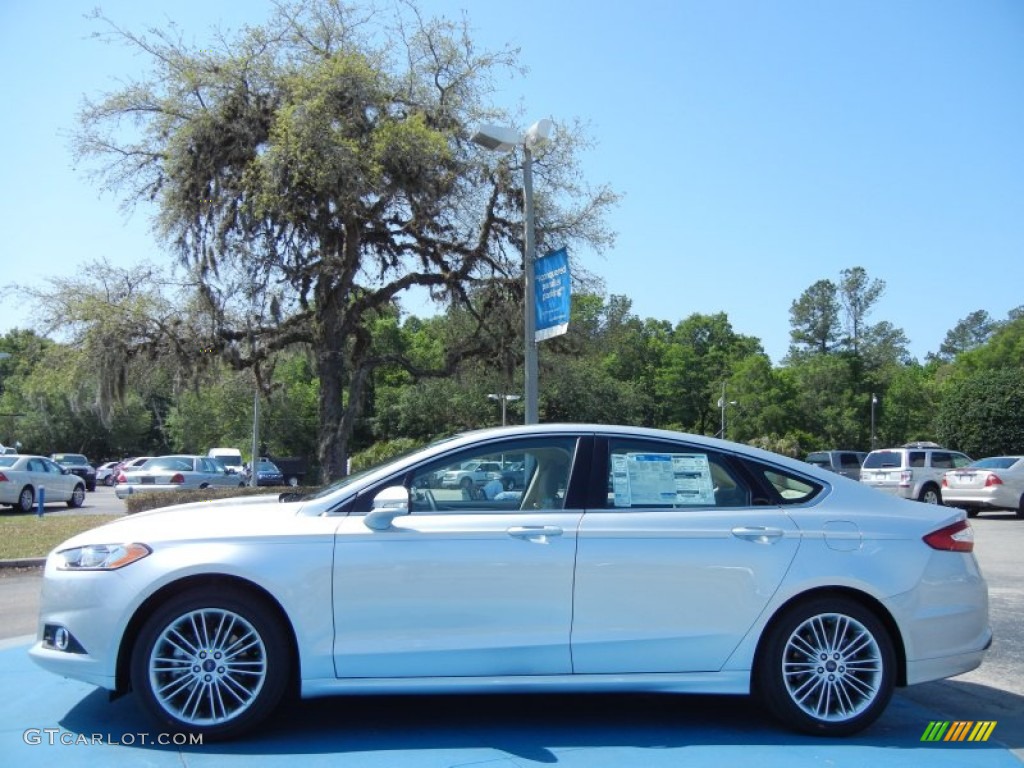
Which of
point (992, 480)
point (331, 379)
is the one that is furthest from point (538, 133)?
point (992, 480)

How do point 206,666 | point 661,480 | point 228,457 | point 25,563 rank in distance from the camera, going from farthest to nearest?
point 228,457
point 25,563
point 661,480
point 206,666

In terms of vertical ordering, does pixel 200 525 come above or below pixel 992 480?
above

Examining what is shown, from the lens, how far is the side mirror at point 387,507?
15.2ft

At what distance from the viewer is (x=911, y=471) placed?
23.3 meters

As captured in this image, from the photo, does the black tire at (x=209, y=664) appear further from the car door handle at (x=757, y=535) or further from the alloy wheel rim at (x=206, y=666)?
the car door handle at (x=757, y=535)

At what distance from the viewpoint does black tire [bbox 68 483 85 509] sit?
25.2m

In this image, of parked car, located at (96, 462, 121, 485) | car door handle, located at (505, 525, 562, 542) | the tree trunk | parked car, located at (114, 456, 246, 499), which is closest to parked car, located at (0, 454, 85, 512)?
parked car, located at (114, 456, 246, 499)

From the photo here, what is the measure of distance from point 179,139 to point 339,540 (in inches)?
559

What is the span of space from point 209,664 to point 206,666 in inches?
0.7

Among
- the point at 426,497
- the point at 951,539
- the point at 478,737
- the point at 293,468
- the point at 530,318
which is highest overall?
the point at 530,318

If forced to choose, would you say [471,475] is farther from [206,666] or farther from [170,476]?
[170,476]

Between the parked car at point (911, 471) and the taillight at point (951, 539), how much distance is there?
1926 cm

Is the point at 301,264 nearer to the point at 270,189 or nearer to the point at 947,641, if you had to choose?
the point at 270,189

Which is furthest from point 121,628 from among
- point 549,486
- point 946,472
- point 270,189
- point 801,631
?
point 946,472
